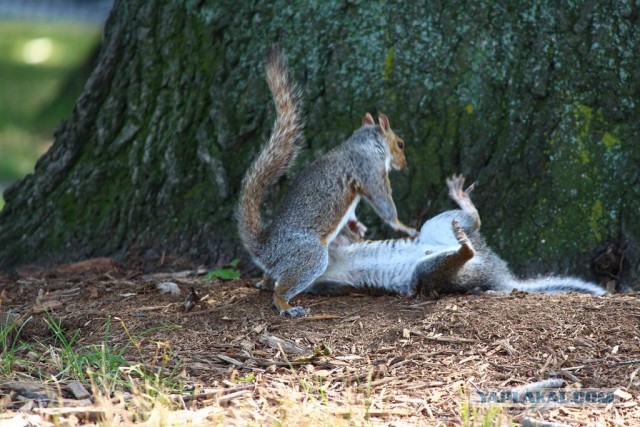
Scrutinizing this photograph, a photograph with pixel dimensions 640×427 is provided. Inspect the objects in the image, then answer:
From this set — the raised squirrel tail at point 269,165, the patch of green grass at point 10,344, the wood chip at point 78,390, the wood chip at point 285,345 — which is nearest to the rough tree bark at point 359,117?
the raised squirrel tail at point 269,165

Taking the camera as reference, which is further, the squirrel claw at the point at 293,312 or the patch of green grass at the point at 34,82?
the patch of green grass at the point at 34,82

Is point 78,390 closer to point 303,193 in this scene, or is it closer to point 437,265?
point 303,193

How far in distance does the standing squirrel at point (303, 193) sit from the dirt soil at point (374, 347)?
18 cm

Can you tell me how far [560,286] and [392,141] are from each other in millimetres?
1083

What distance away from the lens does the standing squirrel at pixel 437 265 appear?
176 inches

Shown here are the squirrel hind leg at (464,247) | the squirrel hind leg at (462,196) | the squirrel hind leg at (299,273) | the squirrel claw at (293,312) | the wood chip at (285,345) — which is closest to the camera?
the wood chip at (285,345)

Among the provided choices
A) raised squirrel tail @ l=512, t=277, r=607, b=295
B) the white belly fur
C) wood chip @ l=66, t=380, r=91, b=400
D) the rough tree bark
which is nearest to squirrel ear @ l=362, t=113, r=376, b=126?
the rough tree bark

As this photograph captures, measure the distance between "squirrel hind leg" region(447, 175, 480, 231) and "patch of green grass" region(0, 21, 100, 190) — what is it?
4736 millimetres

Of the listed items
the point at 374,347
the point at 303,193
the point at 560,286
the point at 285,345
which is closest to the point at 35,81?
the point at 303,193

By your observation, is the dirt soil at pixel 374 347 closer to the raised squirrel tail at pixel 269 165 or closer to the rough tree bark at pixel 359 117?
the raised squirrel tail at pixel 269 165

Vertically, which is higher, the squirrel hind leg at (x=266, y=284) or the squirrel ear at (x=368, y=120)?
the squirrel ear at (x=368, y=120)

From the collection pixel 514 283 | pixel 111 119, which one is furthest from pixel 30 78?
pixel 514 283

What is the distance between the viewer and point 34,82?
44.1 ft

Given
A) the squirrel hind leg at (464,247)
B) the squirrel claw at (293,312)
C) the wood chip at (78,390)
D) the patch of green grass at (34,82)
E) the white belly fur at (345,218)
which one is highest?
the patch of green grass at (34,82)
